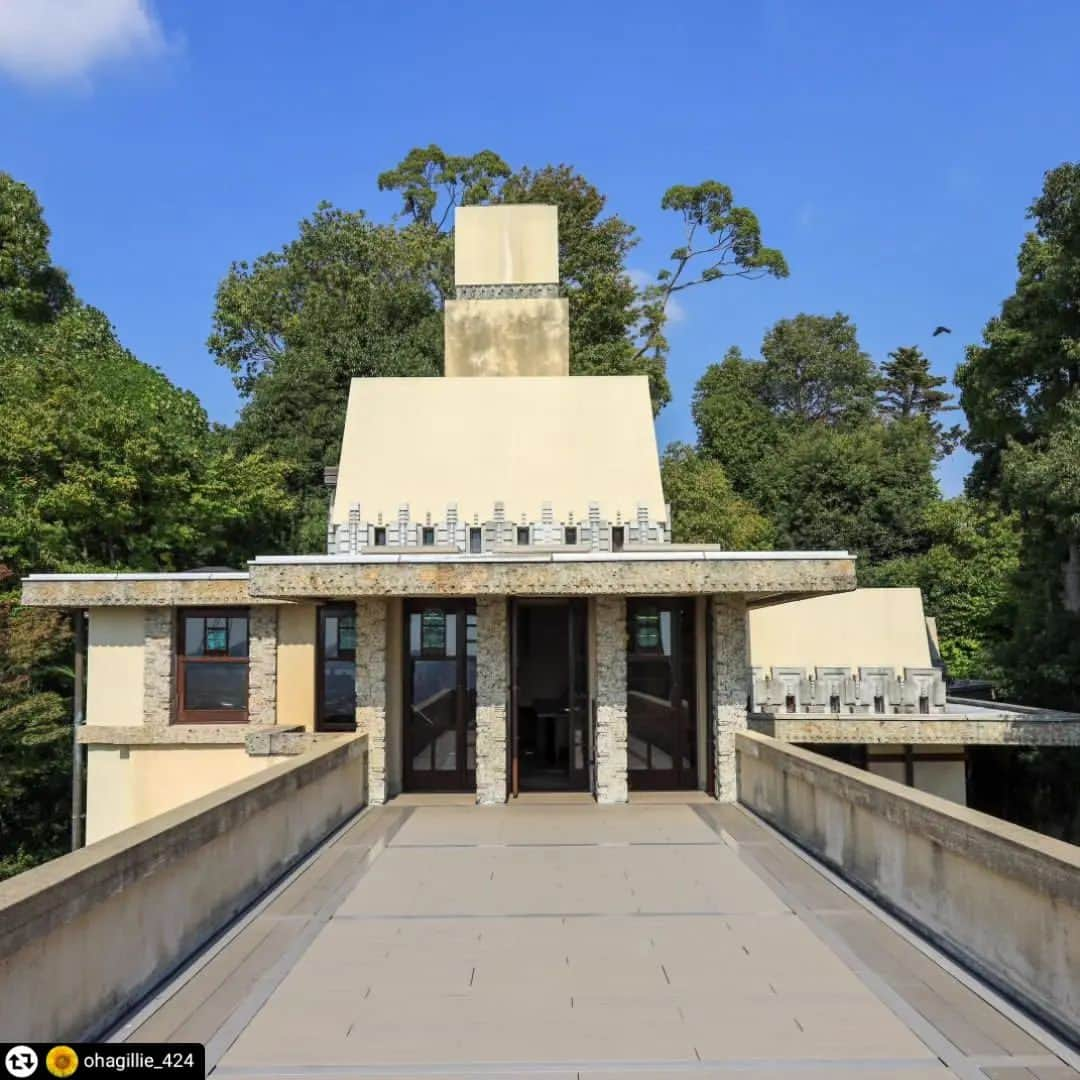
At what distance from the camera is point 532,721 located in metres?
16.9

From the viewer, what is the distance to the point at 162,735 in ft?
57.5

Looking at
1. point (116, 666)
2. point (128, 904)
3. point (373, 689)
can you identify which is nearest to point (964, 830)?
point (128, 904)

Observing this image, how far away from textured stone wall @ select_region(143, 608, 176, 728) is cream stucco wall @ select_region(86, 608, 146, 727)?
10 centimetres

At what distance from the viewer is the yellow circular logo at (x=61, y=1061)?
15.8 feet

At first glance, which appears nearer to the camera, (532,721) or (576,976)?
(576,976)

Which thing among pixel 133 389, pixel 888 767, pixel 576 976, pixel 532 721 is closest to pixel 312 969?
pixel 576 976

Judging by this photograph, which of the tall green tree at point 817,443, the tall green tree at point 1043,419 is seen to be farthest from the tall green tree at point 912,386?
the tall green tree at point 1043,419

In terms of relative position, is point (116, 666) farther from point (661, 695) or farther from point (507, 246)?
point (507, 246)

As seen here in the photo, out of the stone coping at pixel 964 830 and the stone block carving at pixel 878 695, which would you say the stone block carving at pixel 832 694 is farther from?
the stone coping at pixel 964 830

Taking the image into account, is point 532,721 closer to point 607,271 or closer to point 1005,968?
point 1005,968

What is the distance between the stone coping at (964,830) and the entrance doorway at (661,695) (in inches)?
156

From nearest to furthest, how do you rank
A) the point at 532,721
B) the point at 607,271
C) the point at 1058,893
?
the point at 1058,893 → the point at 532,721 → the point at 607,271

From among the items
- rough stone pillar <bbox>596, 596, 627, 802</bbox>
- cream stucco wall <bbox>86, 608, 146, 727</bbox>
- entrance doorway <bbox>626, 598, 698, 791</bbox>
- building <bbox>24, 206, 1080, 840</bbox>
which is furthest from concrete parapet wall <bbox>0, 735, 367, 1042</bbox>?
cream stucco wall <bbox>86, 608, 146, 727</bbox>

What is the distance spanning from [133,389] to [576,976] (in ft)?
96.3
